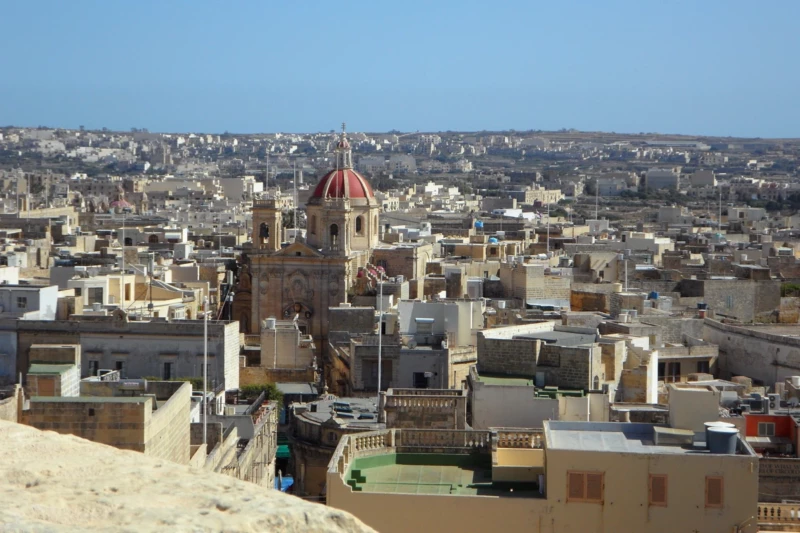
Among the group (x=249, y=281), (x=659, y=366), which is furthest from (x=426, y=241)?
(x=659, y=366)

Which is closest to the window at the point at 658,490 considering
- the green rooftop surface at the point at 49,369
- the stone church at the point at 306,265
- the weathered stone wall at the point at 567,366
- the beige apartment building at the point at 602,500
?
the beige apartment building at the point at 602,500

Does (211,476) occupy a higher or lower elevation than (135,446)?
higher

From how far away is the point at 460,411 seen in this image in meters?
18.4

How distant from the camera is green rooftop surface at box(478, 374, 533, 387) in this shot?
20484mm

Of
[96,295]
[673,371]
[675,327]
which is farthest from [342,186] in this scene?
[673,371]

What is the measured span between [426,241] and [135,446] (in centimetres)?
4119

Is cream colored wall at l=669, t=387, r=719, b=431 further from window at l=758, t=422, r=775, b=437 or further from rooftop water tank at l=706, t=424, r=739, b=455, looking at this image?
window at l=758, t=422, r=775, b=437

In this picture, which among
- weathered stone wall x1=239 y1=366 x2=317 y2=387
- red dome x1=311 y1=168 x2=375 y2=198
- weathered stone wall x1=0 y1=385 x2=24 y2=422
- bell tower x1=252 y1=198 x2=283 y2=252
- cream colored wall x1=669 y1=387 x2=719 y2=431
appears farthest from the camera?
red dome x1=311 y1=168 x2=375 y2=198

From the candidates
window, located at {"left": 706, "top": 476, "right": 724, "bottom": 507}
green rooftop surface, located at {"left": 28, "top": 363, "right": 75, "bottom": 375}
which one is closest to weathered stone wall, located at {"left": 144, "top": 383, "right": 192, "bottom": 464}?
green rooftop surface, located at {"left": 28, "top": 363, "right": 75, "bottom": 375}

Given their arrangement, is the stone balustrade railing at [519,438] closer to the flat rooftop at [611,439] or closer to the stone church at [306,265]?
the flat rooftop at [611,439]

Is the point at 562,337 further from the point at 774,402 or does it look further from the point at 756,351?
the point at 756,351

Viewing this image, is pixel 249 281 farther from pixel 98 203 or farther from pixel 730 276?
pixel 98 203

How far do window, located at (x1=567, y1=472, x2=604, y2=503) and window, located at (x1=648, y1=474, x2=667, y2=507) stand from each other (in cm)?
38

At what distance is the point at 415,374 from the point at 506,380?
4765 mm
